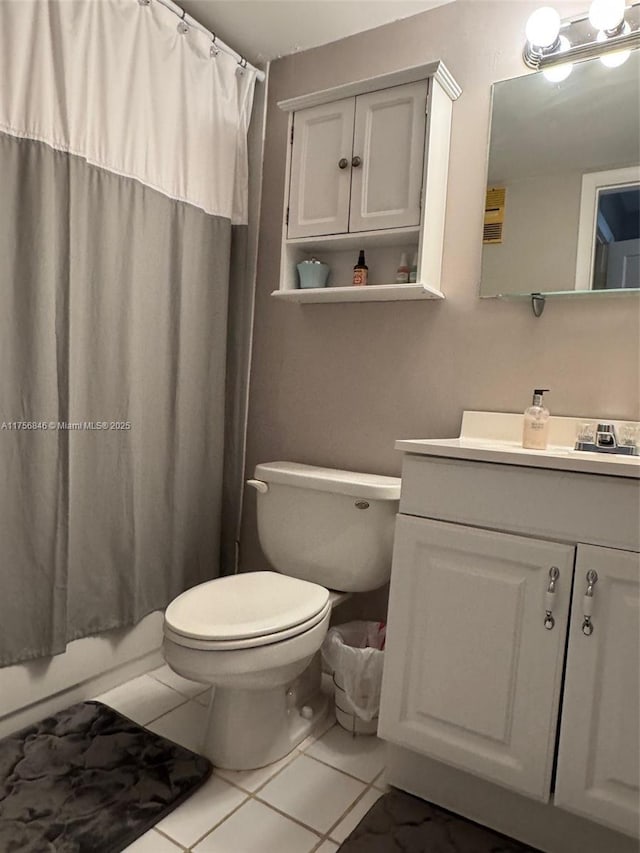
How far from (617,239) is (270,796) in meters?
1.63

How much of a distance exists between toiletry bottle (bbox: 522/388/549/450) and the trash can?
708 millimetres

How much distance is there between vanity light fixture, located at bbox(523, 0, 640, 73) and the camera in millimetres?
1421

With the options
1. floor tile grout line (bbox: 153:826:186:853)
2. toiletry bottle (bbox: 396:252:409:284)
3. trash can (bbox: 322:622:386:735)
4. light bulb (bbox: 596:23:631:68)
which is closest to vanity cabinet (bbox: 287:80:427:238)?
toiletry bottle (bbox: 396:252:409:284)

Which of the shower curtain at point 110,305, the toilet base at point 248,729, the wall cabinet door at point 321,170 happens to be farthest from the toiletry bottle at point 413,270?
the toilet base at point 248,729

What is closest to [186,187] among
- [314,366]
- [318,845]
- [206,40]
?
[206,40]

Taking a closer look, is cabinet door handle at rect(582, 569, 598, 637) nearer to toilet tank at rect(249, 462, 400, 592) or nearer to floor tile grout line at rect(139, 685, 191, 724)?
toilet tank at rect(249, 462, 400, 592)

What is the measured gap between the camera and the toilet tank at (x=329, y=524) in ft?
5.34

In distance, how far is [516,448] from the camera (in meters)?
1.46

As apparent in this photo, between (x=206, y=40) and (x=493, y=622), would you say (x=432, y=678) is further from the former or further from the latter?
(x=206, y=40)

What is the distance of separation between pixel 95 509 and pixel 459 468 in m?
1.05

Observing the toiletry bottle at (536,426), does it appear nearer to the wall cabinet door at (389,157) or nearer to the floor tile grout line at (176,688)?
the wall cabinet door at (389,157)

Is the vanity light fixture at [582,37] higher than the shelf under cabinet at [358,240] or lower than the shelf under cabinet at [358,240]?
higher

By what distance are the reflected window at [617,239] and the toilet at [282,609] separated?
788 mm

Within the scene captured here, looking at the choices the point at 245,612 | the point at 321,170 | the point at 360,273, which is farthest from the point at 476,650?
the point at 321,170
